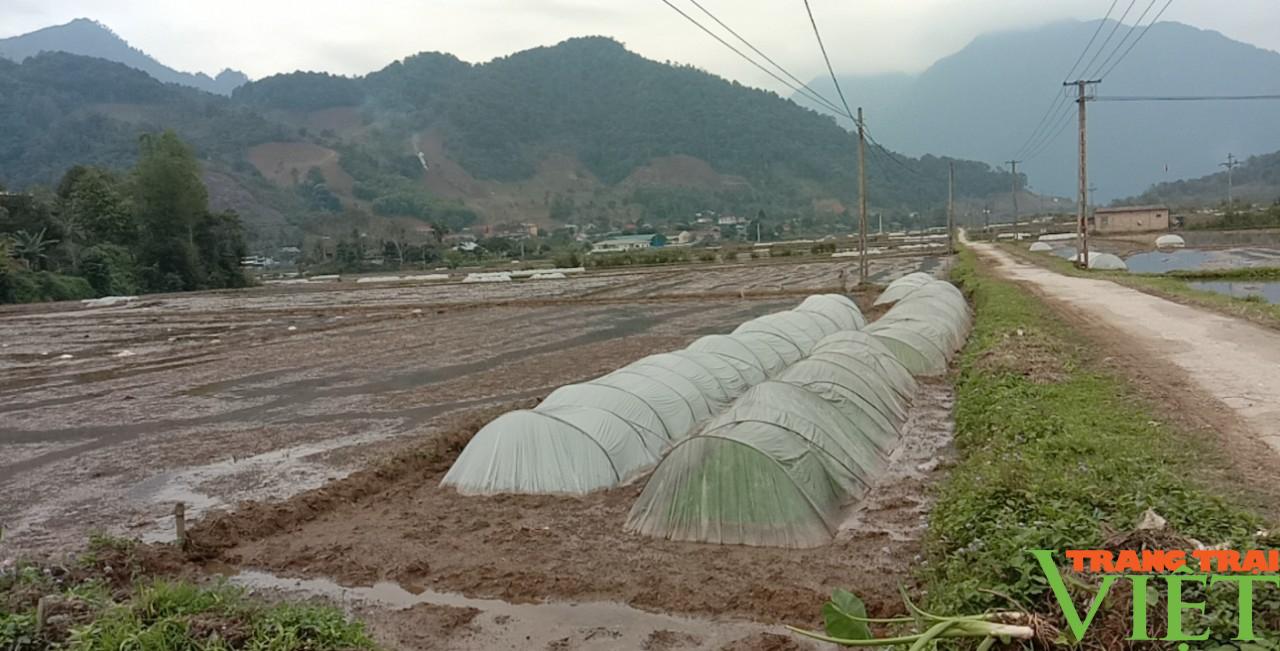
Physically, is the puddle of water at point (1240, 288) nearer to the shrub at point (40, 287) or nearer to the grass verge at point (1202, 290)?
the grass verge at point (1202, 290)

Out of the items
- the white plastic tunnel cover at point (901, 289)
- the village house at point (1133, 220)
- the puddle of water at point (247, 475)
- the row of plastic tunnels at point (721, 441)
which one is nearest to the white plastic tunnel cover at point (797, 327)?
the row of plastic tunnels at point (721, 441)

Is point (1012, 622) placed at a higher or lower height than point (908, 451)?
higher

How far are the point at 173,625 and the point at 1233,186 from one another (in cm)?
16947

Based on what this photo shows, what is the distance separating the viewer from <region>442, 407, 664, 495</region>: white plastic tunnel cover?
9.67m

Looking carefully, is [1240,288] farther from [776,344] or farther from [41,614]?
[41,614]

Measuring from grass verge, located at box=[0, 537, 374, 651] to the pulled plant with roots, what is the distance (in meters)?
3.21

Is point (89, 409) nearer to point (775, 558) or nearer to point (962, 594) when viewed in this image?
point (775, 558)

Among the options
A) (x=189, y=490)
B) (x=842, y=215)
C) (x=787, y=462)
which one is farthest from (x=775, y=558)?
(x=842, y=215)

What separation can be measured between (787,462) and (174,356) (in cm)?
2205

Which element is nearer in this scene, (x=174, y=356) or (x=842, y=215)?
(x=174, y=356)

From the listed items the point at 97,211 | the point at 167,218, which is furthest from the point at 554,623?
the point at 97,211

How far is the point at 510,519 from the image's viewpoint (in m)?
8.82

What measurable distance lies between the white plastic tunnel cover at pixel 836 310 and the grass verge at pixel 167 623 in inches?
601

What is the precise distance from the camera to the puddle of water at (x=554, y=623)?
6316 millimetres
